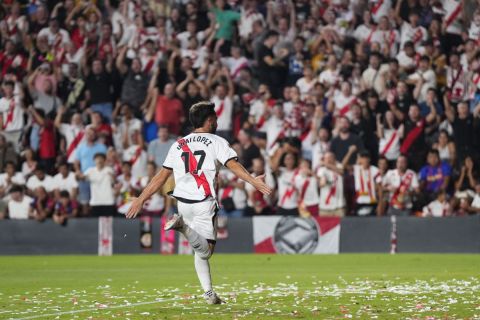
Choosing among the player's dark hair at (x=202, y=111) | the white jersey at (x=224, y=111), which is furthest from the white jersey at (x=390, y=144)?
the player's dark hair at (x=202, y=111)

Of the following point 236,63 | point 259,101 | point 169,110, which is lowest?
point 169,110

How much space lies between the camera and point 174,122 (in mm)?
26469

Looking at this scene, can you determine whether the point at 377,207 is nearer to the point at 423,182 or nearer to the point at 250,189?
the point at 423,182

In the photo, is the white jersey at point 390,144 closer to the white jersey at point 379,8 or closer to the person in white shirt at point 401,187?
the person in white shirt at point 401,187

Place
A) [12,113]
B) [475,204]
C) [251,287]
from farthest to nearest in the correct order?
[12,113] → [475,204] → [251,287]

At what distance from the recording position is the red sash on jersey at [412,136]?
24516 mm

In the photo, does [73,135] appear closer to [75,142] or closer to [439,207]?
[75,142]

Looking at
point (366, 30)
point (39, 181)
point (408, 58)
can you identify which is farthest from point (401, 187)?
point (39, 181)

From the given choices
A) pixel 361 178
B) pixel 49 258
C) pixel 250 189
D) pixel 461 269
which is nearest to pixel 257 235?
pixel 250 189

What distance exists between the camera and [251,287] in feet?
49.8

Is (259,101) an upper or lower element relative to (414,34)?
lower

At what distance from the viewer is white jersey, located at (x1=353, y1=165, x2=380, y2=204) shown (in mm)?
24031

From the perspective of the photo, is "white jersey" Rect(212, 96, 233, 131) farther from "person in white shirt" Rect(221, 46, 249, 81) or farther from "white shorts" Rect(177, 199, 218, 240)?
"white shorts" Rect(177, 199, 218, 240)

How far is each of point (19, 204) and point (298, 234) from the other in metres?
6.62
